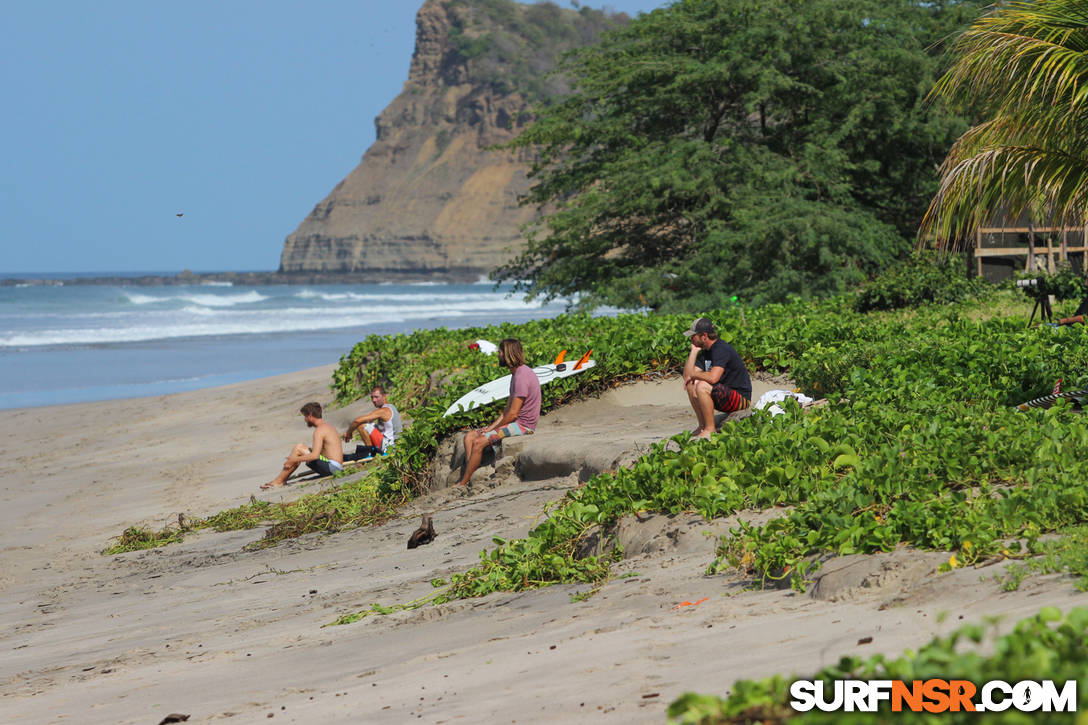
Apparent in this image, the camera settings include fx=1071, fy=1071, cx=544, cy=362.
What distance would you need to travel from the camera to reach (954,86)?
1052 cm

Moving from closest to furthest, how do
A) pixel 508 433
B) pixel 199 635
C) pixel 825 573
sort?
1. pixel 825 573
2. pixel 199 635
3. pixel 508 433

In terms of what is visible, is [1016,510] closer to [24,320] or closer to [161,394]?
[161,394]

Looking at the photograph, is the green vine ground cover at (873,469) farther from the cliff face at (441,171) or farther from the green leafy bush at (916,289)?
the cliff face at (441,171)

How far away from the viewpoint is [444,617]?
5.71 metres

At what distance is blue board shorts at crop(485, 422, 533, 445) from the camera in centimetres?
1019

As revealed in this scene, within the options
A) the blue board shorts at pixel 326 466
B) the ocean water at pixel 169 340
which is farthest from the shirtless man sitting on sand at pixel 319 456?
the ocean water at pixel 169 340

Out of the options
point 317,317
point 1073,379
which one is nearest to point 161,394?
point 1073,379

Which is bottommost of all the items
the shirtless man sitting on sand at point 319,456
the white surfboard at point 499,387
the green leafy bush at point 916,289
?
the shirtless man sitting on sand at point 319,456

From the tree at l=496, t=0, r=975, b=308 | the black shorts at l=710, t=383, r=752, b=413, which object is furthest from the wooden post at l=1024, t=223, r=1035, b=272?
the black shorts at l=710, t=383, r=752, b=413

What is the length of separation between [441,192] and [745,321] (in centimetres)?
15780

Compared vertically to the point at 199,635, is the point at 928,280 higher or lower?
higher

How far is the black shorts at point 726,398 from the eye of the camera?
30.8 ft

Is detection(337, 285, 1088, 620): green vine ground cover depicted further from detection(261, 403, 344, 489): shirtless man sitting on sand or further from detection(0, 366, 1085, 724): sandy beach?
detection(261, 403, 344, 489): shirtless man sitting on sand

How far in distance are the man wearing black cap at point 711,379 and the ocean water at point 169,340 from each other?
51.6 ft
